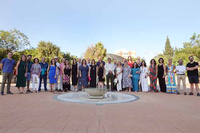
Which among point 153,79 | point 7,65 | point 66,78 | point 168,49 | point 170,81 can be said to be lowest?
point 170,81

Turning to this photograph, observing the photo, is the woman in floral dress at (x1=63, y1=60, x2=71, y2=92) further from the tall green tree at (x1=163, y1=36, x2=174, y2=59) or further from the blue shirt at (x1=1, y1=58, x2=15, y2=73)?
the tall green tree at (x1=163, y1=36, x2=174, y2=59)

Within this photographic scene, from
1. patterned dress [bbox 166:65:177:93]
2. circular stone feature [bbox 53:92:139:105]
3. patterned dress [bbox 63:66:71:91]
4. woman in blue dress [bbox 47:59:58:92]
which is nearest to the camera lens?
circular stone feature [bbox 53:92:139:105]

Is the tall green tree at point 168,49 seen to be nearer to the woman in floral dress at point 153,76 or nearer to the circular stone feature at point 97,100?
the woman in floral dress at point 153,76

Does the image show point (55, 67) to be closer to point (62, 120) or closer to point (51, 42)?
point (62, 120)

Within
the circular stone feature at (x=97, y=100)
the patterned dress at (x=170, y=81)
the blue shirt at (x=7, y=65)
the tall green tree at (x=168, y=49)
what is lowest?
the circular stone feature at (x=97, y=100)

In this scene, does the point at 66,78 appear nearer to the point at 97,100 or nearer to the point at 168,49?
the point at 97,100

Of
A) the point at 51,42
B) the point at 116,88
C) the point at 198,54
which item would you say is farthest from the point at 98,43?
the point at 116,88

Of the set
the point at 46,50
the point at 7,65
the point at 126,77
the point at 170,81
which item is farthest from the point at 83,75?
the point at 46,50

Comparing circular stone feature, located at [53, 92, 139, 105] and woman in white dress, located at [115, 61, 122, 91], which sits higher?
woman in white dress, located at [115, 61, 122, 91]

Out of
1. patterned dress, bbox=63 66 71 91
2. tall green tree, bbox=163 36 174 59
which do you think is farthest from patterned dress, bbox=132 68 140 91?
tall green tree, bbox=163 36 174 59

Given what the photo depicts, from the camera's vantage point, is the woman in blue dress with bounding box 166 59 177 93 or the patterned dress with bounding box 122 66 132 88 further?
the patterned dress with bounding box 122 66 132 88

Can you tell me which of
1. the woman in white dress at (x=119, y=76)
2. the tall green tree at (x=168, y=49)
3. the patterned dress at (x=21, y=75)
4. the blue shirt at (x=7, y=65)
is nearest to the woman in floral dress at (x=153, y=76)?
the woman in white dress at (x=119, y=76)

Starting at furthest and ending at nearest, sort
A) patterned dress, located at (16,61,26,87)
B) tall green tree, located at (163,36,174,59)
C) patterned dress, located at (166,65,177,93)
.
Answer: tall green tree, located at (163,36,174,59), patterned dress, located at (166,65,177,93), patterned dress, located at (16,61,26,87)

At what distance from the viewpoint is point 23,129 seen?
283 centimetres
